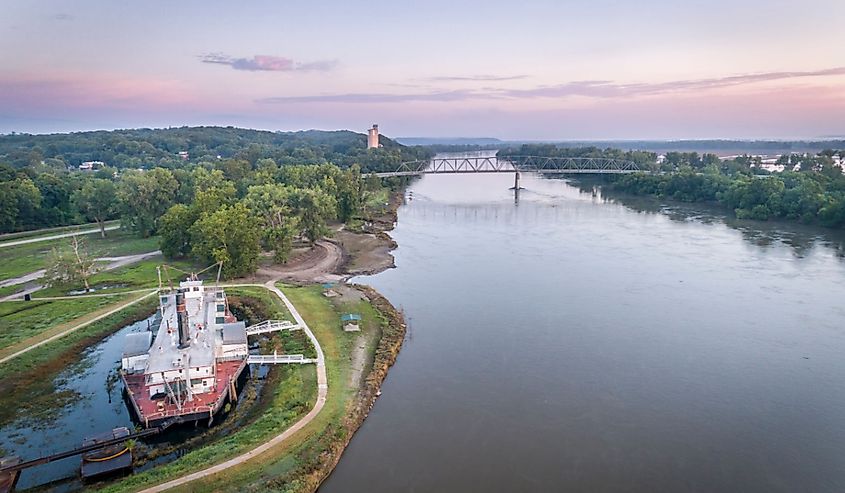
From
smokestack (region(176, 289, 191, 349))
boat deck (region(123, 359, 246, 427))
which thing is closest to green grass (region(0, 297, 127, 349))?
boat deck (region(123, 359, 246, 427))

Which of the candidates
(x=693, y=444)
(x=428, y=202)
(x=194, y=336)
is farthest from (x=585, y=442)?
(x=428, y=202)

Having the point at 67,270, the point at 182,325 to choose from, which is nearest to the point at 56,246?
the point at 67,270

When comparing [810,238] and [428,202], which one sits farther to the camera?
[428,202]

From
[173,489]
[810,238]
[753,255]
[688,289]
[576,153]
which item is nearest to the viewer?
[173,489]

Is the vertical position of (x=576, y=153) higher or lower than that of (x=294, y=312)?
higher

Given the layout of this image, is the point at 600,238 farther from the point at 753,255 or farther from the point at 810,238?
the point at 810,238

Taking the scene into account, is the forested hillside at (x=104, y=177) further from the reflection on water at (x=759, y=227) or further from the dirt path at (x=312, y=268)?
the reflection on water at (x=759, y=227)
